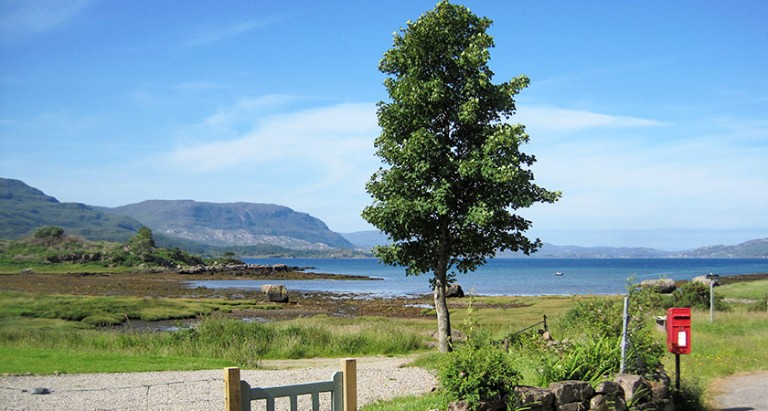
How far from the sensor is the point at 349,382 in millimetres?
7883

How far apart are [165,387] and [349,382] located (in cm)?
805

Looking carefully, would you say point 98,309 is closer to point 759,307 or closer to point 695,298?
point 695,298

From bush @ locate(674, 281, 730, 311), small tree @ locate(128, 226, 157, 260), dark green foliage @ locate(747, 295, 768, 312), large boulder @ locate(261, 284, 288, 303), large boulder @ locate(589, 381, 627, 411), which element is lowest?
large boulder @ locate(261, 284, 288, 303)

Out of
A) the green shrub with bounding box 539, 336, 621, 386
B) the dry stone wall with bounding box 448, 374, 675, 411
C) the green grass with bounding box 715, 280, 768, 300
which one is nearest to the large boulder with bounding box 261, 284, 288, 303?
the green grass with bounding box 715, 280, 768, 300

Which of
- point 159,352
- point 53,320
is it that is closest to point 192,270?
point 53,320

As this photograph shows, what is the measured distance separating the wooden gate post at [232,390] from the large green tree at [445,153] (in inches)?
396

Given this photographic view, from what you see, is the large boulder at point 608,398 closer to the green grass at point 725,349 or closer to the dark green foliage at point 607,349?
the dark green foliage at point 607,349

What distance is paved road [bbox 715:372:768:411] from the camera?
12.0 meters

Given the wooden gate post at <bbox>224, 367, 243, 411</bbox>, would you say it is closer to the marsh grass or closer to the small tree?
the marsh grass

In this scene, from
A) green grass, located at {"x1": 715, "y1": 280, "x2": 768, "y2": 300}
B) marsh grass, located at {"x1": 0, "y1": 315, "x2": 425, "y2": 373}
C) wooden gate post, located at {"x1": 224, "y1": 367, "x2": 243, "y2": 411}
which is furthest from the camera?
green grass, located at {"x1": 715, "y1": 280, "x2": 768, "y2": 300}

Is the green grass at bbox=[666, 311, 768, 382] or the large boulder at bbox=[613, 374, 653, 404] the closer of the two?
the large boulder at bbox=[613, 374, 653, 404]

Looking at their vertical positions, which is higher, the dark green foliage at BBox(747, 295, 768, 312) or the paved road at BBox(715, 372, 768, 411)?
the paved road at BBox(715, 372, 768, 411)

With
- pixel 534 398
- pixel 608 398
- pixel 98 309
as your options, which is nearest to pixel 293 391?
pixel 534 398

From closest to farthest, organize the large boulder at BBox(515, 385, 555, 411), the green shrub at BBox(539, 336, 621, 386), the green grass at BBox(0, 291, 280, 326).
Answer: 1. the large boulder at BBox(515, 385, 555, 411)
2. the green shrub at BBox(539, 336, 621, 386)
3. the green grass at BBox(0, 291, 280, 326)
